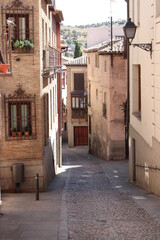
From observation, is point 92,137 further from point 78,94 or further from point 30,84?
point 30,84

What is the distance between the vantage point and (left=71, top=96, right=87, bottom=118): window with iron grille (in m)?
51.3

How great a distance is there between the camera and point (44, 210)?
14094 mm

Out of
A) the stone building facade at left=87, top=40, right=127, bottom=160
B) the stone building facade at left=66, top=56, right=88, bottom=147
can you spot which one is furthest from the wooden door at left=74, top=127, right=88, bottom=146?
the stone building facade at left=87, top=40, right=127, bottom=160

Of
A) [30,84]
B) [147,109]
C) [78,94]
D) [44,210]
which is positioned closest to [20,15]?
[30,84]

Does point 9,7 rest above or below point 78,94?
Result: above

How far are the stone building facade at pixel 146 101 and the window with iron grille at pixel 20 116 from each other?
3.86 meters

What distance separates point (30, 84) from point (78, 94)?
33.1m

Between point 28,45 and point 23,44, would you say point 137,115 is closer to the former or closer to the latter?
point 28,45

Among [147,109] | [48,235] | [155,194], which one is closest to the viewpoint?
[48,235]

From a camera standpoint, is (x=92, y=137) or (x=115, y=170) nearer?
(x=115, y=170)

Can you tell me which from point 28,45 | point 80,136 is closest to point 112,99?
point 28,45

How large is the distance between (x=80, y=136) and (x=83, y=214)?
39.7 meters

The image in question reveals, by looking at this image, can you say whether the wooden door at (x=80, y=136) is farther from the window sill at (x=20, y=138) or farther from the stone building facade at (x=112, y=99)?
the window sill at (x=20, y=138)

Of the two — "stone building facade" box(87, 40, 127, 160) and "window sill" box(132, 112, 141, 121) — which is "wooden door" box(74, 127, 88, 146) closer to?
"stone building facade" box(87, 40, 127, 160)
